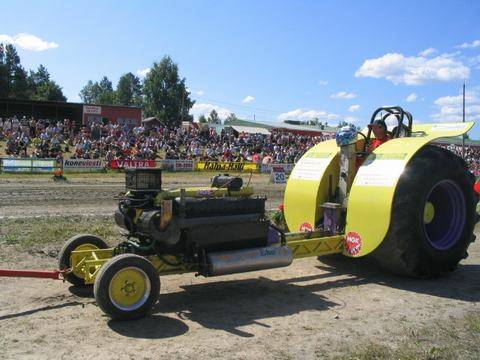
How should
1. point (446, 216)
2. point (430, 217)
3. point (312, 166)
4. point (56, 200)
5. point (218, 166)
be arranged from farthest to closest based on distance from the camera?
point (218, 166) < point (56, 200) < point (312, 166) < point (446, 216) < point (430, 217)

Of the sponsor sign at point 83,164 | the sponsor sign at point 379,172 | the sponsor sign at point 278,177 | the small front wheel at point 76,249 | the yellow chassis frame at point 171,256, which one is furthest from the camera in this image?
the sponsor sign at point 83,164

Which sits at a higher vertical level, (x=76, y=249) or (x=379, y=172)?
(x=379, y=172)

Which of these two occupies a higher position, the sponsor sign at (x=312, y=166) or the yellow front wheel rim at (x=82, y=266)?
the sponsor sign at (x=312, y=166)

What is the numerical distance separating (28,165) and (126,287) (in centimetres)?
2139

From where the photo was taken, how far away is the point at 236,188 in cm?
583

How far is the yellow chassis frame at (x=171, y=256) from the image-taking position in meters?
5.15

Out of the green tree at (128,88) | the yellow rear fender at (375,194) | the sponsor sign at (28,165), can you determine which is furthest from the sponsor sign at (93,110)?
the green tree at (128,88)

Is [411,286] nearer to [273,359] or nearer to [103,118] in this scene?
[273,359]

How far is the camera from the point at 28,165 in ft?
79.9

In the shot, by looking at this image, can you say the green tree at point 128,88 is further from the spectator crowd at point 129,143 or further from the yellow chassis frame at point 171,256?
the yellow chassis frame at point 171,256

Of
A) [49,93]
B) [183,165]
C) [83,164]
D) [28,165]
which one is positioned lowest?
[28,165]

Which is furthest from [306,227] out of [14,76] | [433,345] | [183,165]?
[14,76]

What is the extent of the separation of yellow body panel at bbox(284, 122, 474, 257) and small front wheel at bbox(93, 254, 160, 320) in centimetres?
264

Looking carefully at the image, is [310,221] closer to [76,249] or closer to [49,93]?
[76,249]
